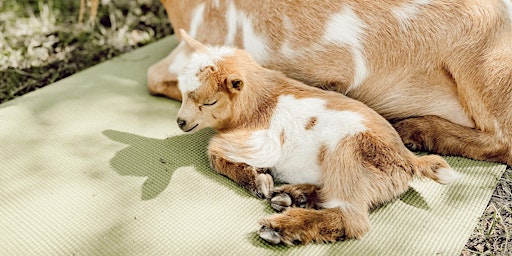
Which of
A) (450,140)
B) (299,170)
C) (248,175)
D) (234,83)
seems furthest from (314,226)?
(450,140)

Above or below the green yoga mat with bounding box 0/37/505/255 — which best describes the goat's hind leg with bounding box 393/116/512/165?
above

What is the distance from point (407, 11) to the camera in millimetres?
2398

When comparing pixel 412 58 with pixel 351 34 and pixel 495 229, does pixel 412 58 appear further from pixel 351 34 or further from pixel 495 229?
pixel 495 229

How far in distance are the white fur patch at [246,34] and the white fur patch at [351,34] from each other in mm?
337

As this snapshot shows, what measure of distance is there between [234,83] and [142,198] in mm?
613

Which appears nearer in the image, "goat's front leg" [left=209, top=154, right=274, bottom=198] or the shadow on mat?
"goat's front leg" [left=209, top=154, right=274, bottom=198]

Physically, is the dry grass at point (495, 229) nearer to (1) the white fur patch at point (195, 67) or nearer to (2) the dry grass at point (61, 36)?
(1) the white fur patch at point (195, 67)

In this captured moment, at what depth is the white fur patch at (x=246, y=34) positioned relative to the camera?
2627mm

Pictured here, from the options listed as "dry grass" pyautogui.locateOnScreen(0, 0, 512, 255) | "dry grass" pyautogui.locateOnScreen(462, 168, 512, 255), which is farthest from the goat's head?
"dry grass" pyautogui.locateOnScreen(0, 0, 512, 255)

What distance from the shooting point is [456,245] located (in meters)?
1.98

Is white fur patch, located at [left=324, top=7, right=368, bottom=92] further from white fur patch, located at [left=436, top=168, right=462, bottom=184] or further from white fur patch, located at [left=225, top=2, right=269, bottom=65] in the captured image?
→ white fur patch, located at [left=436, top=168, right=462, bottom=184]

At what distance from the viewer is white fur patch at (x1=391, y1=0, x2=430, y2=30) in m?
2.39

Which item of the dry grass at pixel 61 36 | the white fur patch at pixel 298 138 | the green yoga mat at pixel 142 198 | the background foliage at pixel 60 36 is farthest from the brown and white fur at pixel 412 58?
the background foliage at pixel 60 36

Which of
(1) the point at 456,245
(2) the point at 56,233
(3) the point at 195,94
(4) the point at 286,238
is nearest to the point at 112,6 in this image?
(3) the point at 195,94
